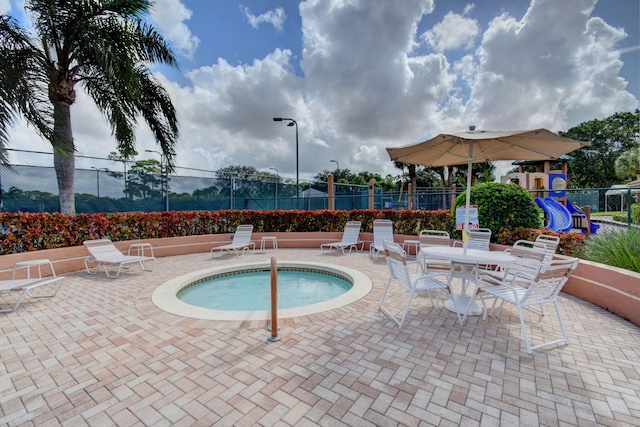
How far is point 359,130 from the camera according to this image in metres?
22.7

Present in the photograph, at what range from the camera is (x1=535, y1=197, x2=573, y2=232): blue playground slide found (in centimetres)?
1027

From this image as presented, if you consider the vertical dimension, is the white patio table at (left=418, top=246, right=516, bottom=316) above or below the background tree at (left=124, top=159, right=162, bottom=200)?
below

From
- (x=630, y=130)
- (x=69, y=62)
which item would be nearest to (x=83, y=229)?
(x=69, y=62)

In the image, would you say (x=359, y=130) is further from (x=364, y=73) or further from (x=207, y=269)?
(x=207, y=269)

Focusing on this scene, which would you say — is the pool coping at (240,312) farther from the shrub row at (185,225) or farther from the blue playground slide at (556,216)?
the blue playground slide at (556,216)

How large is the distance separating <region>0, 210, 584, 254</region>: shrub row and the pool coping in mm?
3079

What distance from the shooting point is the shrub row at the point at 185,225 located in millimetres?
5578

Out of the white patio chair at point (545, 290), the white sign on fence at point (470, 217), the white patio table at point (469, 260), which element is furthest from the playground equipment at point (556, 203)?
the white patio chair at point (545, 290)

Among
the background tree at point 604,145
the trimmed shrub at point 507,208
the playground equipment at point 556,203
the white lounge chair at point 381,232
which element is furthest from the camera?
the background tree at point 604,145

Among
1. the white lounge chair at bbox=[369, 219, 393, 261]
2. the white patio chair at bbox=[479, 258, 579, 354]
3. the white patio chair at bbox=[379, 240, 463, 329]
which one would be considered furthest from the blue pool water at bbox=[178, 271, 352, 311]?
the white patio chair at bbox=[479, 258, 579, 354]

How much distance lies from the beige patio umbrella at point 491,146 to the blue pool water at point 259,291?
115 inches

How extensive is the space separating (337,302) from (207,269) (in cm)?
348

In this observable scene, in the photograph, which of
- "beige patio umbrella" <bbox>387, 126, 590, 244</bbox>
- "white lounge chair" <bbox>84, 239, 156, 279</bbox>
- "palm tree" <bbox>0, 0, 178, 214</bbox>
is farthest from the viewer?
"white lounge chair" <bbox>84, 239, 156, 279</bbox>

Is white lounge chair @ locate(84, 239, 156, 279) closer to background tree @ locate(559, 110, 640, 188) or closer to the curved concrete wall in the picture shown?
the curved concrete wall
